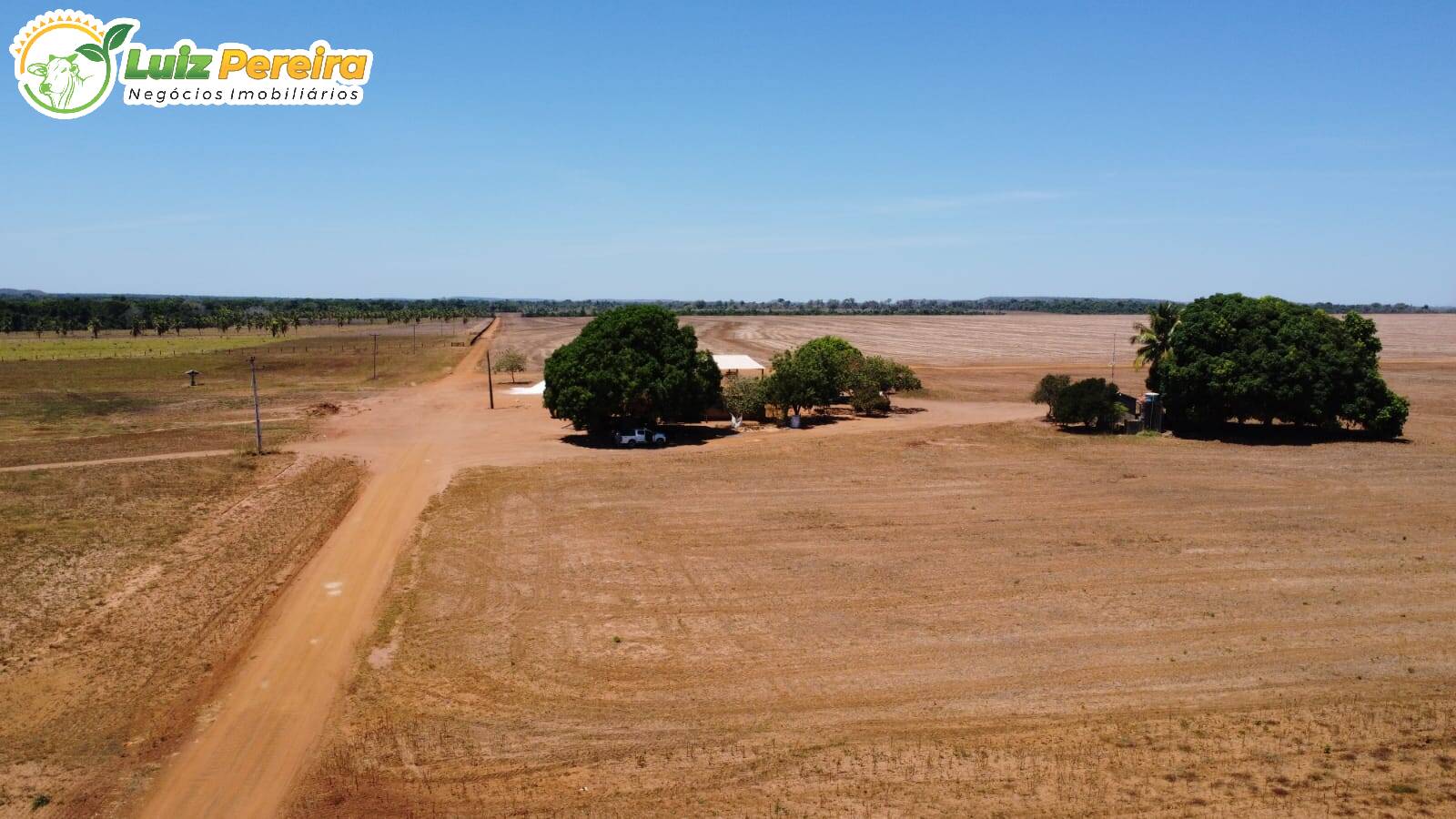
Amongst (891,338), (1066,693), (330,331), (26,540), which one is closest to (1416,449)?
(1066,693)

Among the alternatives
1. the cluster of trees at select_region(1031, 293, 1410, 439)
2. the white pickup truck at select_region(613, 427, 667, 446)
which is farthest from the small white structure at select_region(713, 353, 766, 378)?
the cluster of trees at select_region(1031, 293, 1410, 439)

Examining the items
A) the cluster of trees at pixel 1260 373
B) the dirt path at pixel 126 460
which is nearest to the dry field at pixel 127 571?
the dirt path at pixel 126 460

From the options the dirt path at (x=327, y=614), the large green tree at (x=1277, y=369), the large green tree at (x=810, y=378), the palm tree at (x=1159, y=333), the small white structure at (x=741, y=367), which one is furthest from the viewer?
the small white structure at (x=741, y=367)

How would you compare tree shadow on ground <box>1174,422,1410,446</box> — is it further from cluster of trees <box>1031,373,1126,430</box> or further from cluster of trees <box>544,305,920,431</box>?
cluster of trees <box>544,305,920,431</box>

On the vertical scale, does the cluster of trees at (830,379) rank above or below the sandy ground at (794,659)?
above

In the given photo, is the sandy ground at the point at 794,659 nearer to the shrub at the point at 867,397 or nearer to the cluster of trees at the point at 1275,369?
the cluster of trees at the point at 1275,369

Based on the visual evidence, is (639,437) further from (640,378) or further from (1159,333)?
(1159,333)
